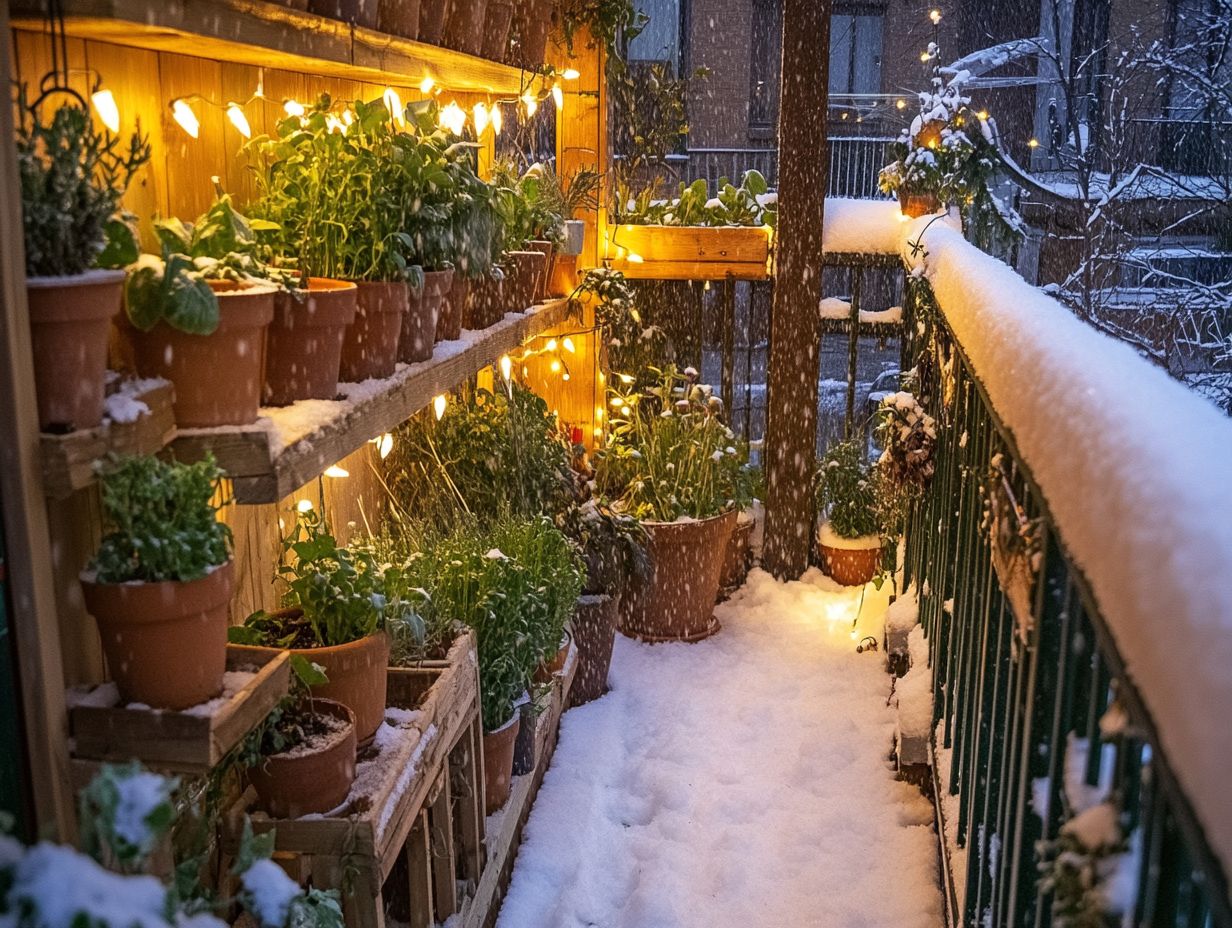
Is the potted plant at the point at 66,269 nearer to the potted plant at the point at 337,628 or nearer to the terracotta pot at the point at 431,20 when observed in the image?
the potted plant at the point at 337,628

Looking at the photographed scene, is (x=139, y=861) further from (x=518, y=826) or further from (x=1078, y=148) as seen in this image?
(x=1078, y=148)

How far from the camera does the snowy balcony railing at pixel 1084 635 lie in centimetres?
71

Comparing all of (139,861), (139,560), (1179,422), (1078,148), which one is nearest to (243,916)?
(139,560)

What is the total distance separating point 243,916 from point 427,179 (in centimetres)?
142

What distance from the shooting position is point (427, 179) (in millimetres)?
2334

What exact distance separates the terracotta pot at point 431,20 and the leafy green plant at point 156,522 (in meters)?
1.53

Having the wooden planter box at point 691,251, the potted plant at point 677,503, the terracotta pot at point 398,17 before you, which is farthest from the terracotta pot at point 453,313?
the wooden planter box at point 691,251

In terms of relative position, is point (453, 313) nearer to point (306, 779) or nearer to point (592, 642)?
point (306, 779)

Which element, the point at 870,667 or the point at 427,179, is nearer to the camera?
the point at 427,179

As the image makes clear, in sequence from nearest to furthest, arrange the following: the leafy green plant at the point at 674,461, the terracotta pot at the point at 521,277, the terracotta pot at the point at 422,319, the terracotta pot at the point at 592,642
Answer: the terracotta pot at the point at 422,319 < the terracotta pot at the point at 521,277 < the terracotta pot at the point at 592,642 < the leafy green plant at the point at 674,461

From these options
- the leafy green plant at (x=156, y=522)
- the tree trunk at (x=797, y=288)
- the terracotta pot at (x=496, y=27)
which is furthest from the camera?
the tree trunk at (x=797, y=288)

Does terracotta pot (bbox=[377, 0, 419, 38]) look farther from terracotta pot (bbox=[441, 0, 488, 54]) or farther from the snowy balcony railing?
the snowy balcony railing

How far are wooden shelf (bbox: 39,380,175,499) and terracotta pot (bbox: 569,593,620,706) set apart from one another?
225 centimetres

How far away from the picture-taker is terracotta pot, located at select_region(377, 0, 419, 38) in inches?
95.8
